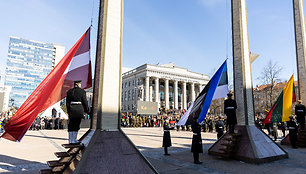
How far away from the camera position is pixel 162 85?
7194 cm

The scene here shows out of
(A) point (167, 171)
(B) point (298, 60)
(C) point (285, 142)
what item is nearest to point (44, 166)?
(A) point (167, 171)

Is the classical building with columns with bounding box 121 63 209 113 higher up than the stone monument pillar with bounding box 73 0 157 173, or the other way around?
the classical building with columns with bounding box 121 63 209 113

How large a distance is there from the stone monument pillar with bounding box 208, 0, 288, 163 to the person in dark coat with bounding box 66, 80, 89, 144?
5247 mm

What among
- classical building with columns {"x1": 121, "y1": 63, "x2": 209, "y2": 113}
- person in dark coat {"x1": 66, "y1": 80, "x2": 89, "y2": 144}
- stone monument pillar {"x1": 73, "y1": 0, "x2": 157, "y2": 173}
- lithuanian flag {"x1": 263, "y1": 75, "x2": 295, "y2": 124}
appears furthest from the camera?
classical building with columns {"x1": 121, "y1": 63, "x2": 209, "y2": 113}

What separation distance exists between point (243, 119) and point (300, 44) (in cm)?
790

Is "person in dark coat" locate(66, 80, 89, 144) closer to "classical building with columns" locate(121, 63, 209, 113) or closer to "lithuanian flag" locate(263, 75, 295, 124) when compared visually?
"lithuanian flag" locate(263, 75, 295, 124)

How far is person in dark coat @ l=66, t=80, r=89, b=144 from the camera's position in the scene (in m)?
4.61

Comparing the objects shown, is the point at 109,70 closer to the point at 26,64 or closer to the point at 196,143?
the point at 196,143

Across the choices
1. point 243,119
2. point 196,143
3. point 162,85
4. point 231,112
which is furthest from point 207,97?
point 162,85

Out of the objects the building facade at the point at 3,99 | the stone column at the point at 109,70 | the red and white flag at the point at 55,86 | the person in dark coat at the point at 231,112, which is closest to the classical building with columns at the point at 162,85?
the building facade at the point at 3,99

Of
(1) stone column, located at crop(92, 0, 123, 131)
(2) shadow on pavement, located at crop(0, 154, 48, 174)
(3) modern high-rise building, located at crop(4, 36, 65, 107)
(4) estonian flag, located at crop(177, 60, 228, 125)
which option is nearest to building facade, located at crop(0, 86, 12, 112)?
(3) modern high-rise building, located at crop(4, 36, 65, 107)

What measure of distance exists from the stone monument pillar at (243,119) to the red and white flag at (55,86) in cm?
576

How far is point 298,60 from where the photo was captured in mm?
11656

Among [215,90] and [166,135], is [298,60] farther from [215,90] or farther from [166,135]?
[166,135]
